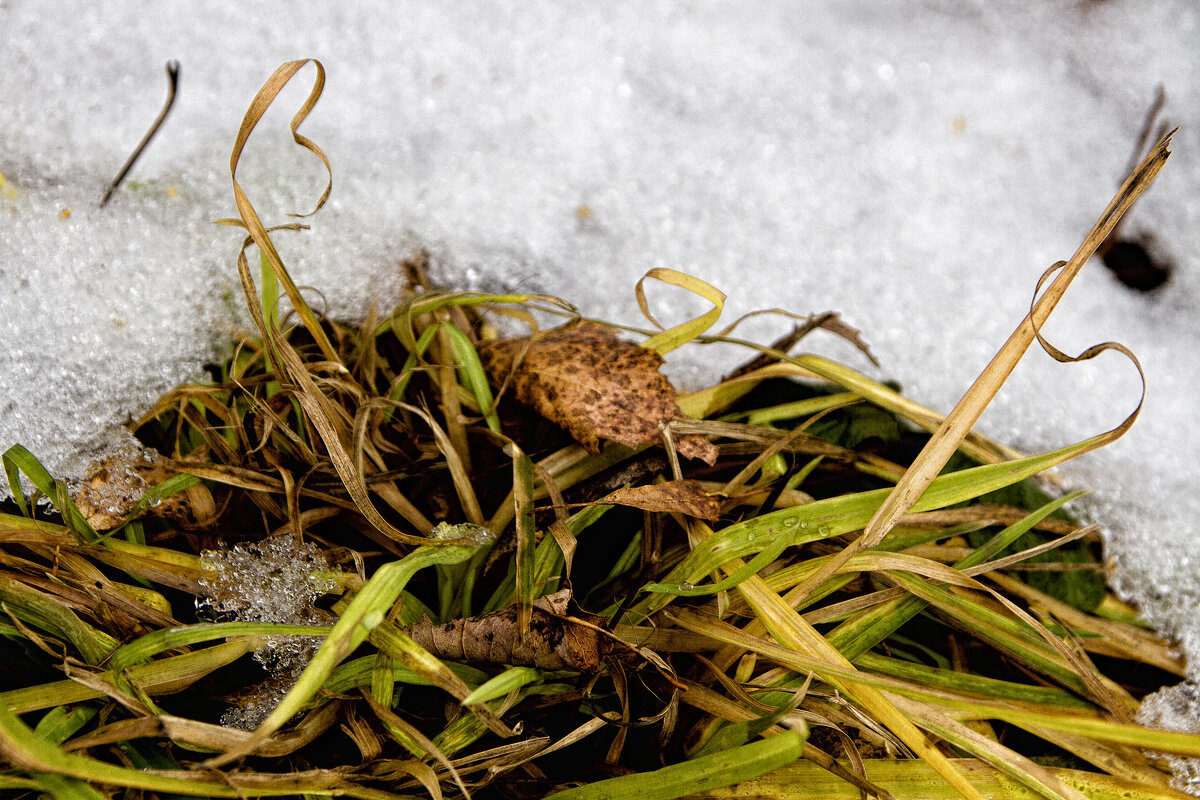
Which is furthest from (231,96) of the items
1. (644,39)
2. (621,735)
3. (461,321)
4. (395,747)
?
(621,735)

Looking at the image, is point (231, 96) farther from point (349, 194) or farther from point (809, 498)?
point (809, 498)

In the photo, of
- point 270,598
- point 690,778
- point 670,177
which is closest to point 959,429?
point 690,778

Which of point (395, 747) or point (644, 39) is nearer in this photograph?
point (395, 747)

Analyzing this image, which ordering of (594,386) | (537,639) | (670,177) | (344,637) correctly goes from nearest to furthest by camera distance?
(344,637) < (537,639) < (594,386) < (670,177)

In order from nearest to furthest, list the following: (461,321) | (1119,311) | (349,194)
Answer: (461,321) < (349,194) < (1119,311)

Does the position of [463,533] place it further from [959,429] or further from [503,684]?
[959,429]

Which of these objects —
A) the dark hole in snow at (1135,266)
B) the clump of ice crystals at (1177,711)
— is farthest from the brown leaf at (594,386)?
the dark hole in snow at (1135,266)
